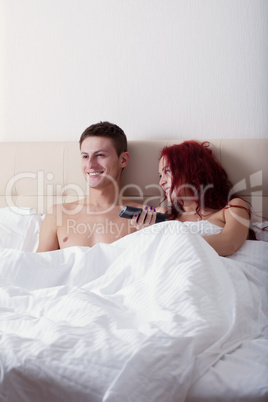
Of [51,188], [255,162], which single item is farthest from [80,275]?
[255,162]

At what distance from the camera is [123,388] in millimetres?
624

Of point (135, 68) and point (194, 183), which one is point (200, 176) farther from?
point (135, 68)

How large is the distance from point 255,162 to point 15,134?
1279 millimetres

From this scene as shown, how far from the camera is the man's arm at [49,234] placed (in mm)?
1641

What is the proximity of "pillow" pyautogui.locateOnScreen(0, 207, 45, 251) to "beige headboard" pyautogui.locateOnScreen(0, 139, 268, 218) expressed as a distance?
100 mm

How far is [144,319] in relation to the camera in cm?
86

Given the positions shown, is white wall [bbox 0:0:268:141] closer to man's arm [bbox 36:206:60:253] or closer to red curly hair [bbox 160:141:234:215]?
red curly hair [bbox 160:141:234:215]

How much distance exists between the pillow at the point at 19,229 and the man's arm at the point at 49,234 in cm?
5

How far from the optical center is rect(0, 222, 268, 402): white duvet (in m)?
0.65

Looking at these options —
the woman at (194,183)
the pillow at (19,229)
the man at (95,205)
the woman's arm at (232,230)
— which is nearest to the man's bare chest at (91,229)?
the man at (95,205)

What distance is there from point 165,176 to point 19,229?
2.27 ft

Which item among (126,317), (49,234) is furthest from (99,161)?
(126,317)

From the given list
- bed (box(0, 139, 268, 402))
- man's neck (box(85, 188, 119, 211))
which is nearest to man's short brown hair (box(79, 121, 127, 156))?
man's neck (box(85, 188, 119, 211))

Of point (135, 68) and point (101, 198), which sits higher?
point (135, 68)
